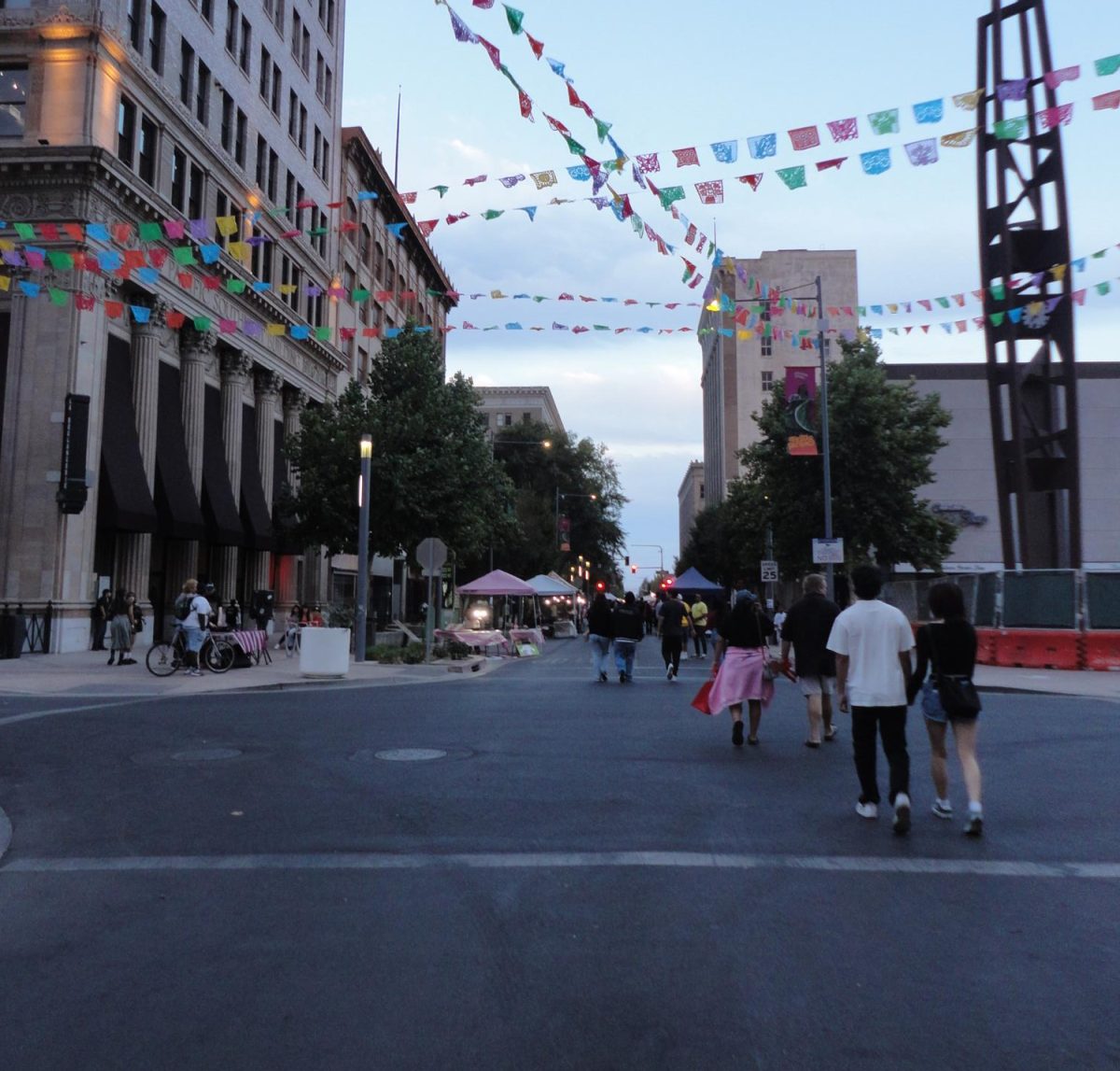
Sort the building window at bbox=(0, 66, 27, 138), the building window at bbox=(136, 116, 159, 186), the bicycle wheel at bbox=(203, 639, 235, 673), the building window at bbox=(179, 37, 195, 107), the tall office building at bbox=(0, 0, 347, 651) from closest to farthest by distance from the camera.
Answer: the bicycle wheel at bbox=(203, 639, 235, 673) < the tall office building at bbox=(0, 0, 347, 651) < the building window at bbox=(0, 66, 27, 138) < the building window at bbox=(136, 116, 159, 186) < the building window at bbox=(179, 37, 195, 107)

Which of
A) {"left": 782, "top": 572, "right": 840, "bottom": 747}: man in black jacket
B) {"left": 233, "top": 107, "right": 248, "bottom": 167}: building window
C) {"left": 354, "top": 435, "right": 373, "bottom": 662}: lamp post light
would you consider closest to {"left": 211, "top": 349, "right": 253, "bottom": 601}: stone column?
{"left": 233, "top": 107, "right": 248, "bottom": 167}: building window

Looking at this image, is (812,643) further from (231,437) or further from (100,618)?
(231,437)

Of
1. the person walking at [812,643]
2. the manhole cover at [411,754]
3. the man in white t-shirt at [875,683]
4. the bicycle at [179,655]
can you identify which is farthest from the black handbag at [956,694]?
the bicycle at [179,655]

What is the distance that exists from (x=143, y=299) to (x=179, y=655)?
12.6 m

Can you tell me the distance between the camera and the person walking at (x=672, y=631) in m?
20.0

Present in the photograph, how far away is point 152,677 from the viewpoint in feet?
60.0

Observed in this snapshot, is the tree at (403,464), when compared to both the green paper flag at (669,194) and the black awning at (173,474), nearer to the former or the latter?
the black awning at (173,474)

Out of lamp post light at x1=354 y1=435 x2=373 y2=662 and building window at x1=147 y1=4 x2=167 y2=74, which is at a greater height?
building window at x1=147 y1=4 x2=167 y2=74

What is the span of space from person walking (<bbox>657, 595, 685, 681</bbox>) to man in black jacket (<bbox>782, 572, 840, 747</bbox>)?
9.31 meters

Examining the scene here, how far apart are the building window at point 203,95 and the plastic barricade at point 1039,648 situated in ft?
87.3

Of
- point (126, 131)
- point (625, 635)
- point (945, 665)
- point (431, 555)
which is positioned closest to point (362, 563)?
point (431, 555)

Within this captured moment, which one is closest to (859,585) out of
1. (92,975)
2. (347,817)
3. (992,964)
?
(992,964)

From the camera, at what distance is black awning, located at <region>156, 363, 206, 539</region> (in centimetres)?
2773

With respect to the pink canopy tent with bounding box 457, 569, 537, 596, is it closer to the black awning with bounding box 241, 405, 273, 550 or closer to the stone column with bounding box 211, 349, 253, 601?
the black awning with bounding box 241, 405, 273, 550
